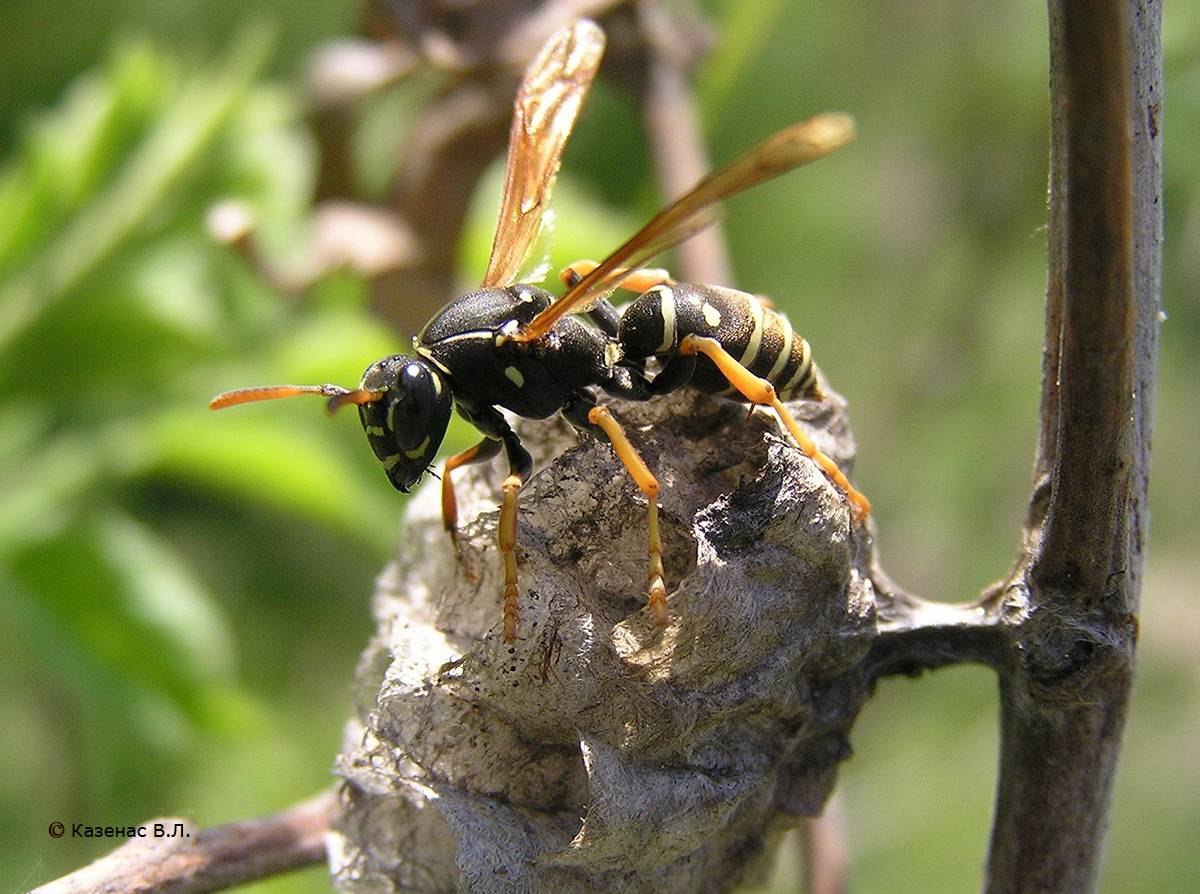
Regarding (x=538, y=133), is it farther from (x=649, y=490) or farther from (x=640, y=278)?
(x=649, y=490)

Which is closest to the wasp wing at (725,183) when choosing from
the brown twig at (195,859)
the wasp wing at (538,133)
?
the wasp wing at (538,133)

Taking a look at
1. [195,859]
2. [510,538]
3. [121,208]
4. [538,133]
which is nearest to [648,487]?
[510,538]

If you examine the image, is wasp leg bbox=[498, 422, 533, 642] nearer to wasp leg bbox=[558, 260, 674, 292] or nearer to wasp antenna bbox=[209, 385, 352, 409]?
wasp antenna bbox=[209, 385, 352, 409]

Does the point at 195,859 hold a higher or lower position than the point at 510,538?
lower

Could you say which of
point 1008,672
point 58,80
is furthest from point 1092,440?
point 58,80

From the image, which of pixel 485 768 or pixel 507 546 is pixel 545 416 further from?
pixel 485 768

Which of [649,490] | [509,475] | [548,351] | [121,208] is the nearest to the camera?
[649,490]

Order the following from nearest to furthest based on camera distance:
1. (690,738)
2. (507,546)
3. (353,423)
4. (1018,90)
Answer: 1. (690,738)
2. (507,546)
3. (353,423)
4. (1018,90)
